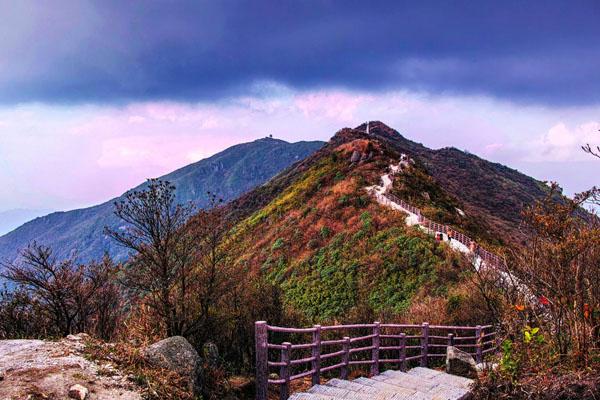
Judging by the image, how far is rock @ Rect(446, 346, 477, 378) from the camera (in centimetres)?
1110

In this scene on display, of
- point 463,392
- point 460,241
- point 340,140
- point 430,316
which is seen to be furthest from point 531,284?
point 340,140

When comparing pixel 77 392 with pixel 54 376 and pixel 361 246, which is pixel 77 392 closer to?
pixel 54 376

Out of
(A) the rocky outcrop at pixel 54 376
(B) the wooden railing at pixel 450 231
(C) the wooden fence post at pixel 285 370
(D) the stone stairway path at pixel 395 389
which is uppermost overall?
(B) the wooden railing at pixel 450 231

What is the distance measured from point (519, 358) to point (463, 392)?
3.98 ft

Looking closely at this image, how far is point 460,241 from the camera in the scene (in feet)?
101

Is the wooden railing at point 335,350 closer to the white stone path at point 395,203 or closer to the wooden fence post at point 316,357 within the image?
the wooden fence post at point 316,357

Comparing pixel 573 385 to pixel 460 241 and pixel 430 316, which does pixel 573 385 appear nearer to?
pixel 430 316

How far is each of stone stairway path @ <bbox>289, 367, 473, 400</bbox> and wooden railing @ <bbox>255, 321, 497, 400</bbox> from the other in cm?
55

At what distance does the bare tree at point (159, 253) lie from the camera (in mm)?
10945

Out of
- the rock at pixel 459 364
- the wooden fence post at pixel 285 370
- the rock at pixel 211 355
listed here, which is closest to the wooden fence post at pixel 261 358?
the wooden fence post at pixel 285 370

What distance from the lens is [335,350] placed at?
13469mm

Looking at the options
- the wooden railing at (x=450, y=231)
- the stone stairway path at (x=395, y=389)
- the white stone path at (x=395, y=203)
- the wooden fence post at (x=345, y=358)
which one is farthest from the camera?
the white stone path at (x=395, y=203)

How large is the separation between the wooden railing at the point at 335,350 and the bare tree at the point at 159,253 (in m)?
2.29

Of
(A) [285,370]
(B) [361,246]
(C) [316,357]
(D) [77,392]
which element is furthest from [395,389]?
(B) [361,246]
